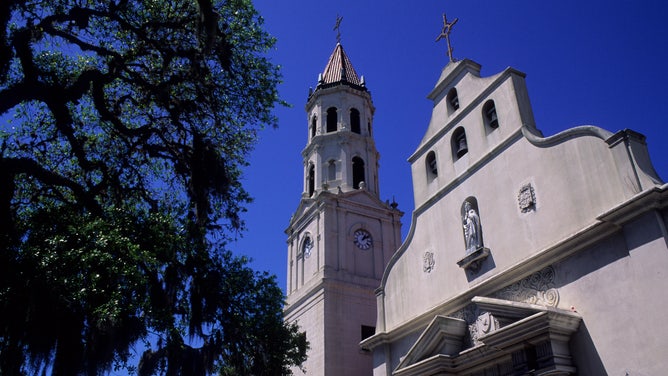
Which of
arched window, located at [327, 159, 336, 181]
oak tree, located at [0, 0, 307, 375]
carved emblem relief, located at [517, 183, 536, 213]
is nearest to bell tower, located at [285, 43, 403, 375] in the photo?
arched window, located at [327, 159, 336, 181]

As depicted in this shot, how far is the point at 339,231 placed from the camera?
31.0 meters

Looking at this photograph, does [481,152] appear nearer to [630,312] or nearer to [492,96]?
[492,96]

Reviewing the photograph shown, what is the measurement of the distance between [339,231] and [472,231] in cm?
1520

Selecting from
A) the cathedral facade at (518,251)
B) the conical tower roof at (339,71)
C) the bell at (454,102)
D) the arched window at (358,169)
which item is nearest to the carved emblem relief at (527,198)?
the cathedral facade at (518,251)

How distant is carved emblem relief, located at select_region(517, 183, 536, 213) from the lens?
1454 cm

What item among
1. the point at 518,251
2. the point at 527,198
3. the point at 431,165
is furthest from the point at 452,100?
the point at 518,251

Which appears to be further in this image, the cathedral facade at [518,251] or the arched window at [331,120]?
the arched window at [331,120]

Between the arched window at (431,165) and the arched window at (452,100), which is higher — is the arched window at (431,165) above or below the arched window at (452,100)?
below

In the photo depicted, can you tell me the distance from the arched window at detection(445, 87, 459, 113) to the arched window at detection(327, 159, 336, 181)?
15046 mm

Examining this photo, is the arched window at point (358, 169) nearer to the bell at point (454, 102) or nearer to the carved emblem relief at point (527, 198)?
the bell at point (454, 102)

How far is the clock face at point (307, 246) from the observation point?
31.9m

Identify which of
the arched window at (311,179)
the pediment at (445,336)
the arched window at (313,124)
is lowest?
the pediment at (445,336)

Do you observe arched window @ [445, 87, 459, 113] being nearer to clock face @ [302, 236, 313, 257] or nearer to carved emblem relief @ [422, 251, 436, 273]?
carved emblem relief @ [422, 251, 436, 273]

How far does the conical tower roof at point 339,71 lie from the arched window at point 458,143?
64.5 ft
